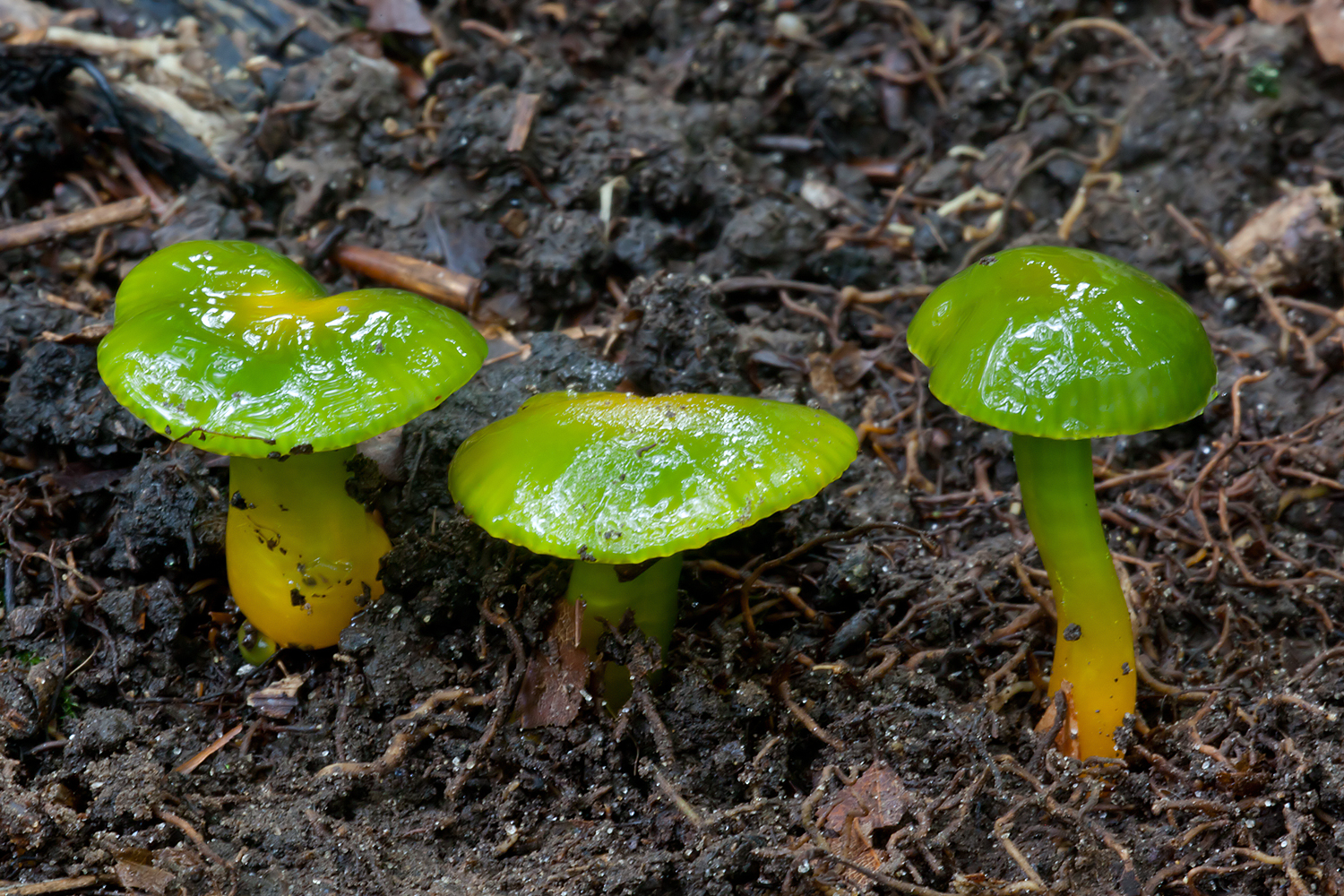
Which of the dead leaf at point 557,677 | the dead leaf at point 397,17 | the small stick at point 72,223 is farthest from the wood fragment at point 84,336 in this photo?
the dead leaf at point 397,17

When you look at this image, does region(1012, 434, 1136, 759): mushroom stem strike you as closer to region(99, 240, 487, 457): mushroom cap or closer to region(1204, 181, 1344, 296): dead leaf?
region(99, 240, 487, 457): mushroom cap

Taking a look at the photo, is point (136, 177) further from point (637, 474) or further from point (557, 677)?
point (637, 474)

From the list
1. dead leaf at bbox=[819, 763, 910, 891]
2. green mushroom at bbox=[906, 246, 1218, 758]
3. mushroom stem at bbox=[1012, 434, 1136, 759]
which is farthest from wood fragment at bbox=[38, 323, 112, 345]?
mushroom stem at bbox=[1012, 434, 1136, 759]

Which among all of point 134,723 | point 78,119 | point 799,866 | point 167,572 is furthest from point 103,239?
point 799,866

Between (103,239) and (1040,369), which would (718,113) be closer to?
(103,239)

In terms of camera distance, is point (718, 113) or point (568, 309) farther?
point (718, 113)

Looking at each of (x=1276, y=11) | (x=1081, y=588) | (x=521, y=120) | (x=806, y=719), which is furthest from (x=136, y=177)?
(x=1276, y=11)
